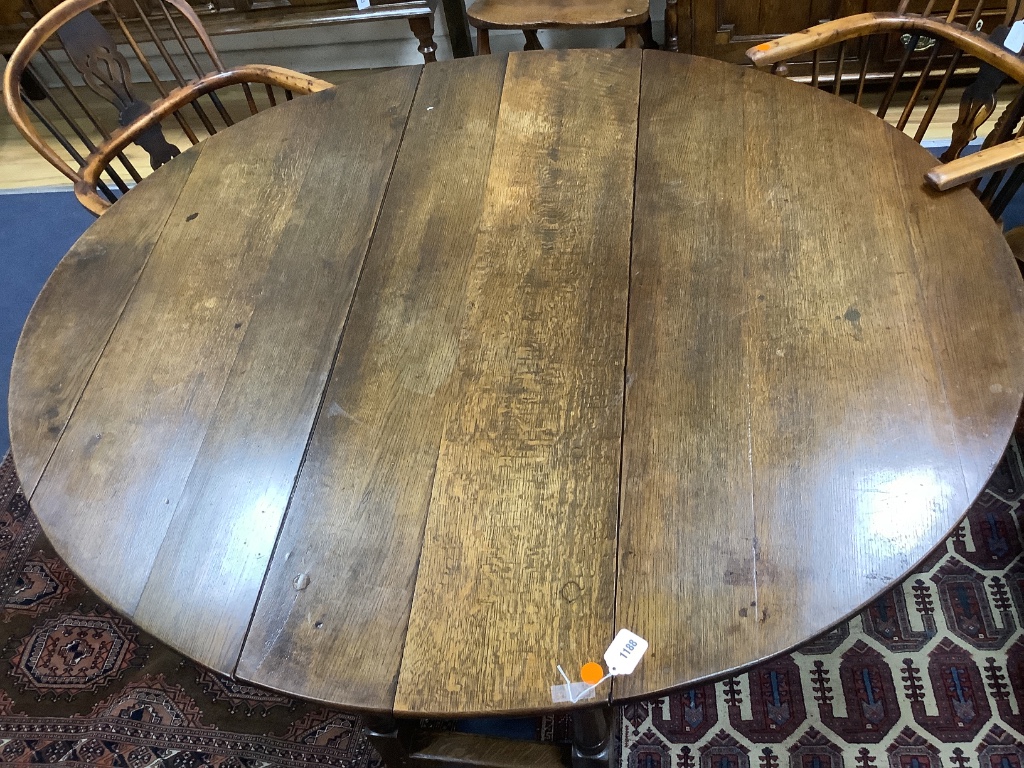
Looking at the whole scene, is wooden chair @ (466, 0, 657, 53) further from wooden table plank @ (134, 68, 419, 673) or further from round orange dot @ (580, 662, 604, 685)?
round orange dot @ (580, 662, 604, 685)

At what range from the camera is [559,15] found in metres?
2.16

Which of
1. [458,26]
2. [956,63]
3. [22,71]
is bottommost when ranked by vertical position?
[458,26]

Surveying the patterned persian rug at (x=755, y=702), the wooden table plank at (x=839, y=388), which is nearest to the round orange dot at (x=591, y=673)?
the wooden table plank at (x=839, y=388)

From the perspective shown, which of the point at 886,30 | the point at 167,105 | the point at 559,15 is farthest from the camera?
the point at 559,15

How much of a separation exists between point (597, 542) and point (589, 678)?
0.15 meters

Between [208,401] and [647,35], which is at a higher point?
[208,401]

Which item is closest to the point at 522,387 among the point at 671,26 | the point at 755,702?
the point at 755,702

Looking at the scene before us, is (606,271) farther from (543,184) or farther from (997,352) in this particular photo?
(997,352)

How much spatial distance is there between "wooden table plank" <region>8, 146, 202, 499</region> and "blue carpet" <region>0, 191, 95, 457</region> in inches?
45.0

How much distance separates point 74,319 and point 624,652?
958 millimetres

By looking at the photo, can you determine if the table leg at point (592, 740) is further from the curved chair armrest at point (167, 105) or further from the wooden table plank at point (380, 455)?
the curved chair armrest at point (167, 105)

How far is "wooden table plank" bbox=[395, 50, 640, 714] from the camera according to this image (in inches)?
31.6

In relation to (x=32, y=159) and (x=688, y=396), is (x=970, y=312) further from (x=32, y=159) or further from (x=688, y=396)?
(x=32, y=159)

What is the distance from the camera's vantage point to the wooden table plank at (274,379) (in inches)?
34.8
